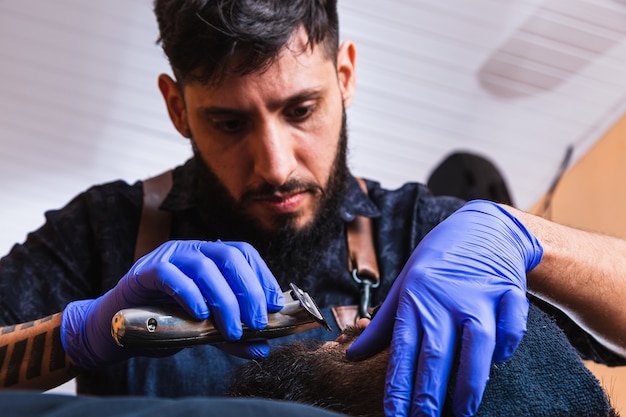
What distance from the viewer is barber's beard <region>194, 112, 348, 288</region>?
74.2 inches

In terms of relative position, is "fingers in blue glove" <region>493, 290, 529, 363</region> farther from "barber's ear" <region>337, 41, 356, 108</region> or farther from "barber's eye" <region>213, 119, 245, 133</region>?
"barber's ear" <region>337, 41, 356, 108</region>

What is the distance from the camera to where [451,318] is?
3.85 ft

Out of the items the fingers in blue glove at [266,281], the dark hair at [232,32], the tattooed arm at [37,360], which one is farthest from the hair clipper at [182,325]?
the dark hair at [232,32]

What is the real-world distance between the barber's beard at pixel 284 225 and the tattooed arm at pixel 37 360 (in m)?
0.48

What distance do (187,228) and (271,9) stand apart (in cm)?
55

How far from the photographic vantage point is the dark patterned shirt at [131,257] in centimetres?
180

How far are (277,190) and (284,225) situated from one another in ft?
0.31

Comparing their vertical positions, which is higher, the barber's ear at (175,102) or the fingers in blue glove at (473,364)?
the barber's ear at (175,102)

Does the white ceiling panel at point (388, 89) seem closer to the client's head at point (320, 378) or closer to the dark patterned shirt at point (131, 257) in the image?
the dark patterned shirt at point (131, 257)

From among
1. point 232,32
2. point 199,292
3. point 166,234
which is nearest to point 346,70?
point 232,32

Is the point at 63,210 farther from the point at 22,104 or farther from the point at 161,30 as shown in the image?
the point at 22,104

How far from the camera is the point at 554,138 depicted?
4.12 metres

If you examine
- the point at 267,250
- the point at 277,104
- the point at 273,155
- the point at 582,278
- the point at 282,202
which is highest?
the point at 277,104

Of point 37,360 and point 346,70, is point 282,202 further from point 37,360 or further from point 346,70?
point 37,360
